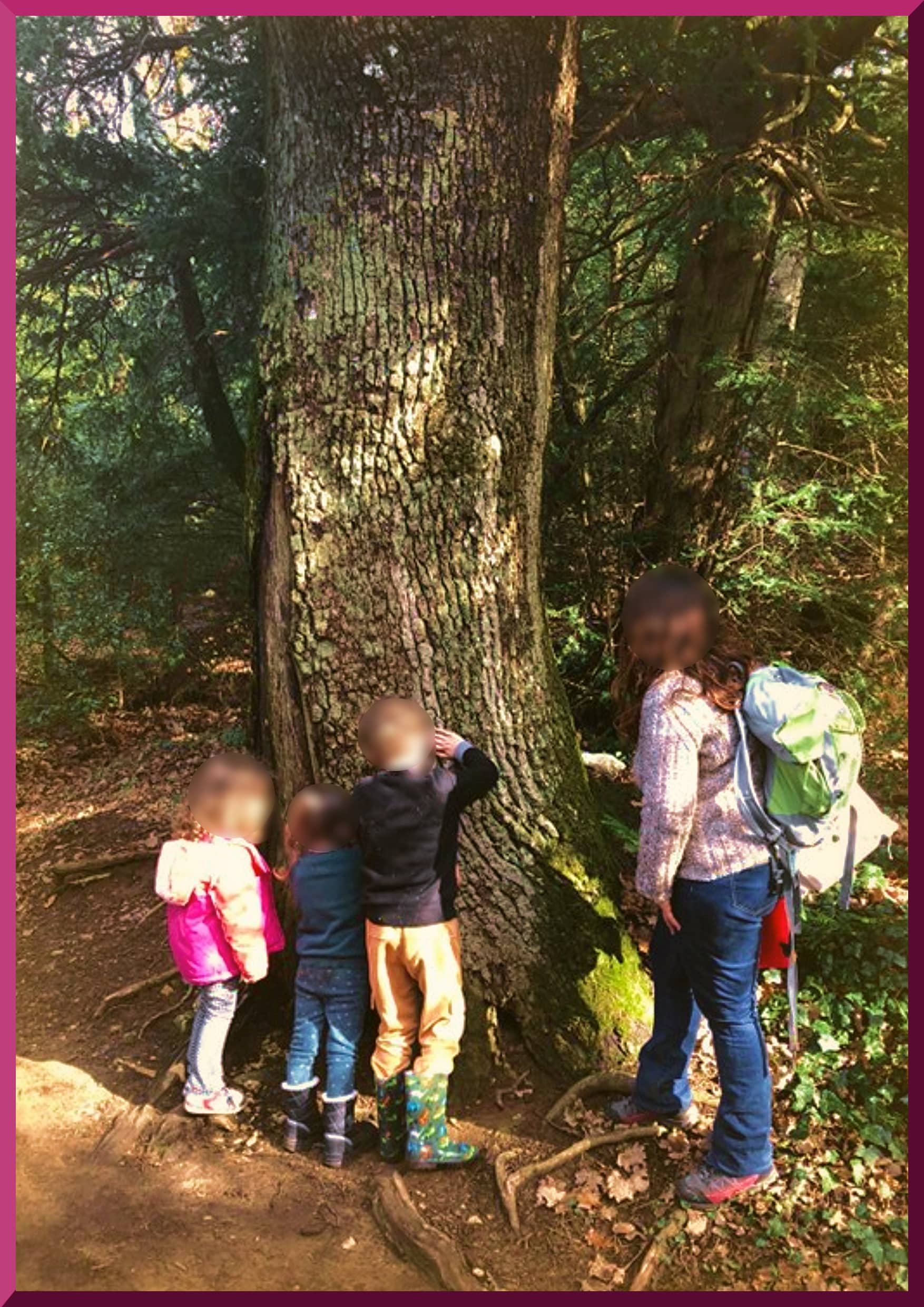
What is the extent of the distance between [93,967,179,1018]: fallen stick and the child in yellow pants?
1.85m

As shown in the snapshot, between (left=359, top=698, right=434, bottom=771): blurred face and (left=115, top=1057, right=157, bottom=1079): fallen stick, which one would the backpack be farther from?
(left=115, top=1057, right=157, bottom=1079): fallen stick

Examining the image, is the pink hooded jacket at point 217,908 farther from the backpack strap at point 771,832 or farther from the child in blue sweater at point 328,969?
the backpack strap at point 771,832

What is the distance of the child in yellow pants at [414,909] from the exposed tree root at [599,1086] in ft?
1.43

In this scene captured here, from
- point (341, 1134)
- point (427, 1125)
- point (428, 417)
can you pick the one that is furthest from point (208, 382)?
point (427, 1125)

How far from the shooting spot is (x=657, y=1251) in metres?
3.07

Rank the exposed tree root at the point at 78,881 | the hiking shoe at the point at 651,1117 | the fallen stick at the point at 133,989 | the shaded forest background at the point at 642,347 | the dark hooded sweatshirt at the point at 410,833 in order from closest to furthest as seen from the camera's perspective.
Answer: the dark hooded sweatshirt at the point at 410,833
the hiking shoe at the point at 651,1117
the fallen stick at the point at 133,989
the shaded forest background at the point at 642,347
the exposed tree root at the point at 78,881

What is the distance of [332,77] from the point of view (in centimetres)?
344

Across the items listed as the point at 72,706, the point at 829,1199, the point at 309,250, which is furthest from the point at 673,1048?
the point at 72,706

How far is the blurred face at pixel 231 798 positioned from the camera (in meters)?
3.62

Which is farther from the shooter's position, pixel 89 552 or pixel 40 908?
pixel 89 552

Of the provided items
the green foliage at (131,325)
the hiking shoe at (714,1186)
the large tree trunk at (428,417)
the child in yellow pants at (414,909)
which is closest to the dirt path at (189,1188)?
the child in yellow pants at (414,909)

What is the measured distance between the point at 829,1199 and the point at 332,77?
4.64 metres

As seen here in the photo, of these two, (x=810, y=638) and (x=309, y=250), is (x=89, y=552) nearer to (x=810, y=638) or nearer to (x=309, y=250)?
(x=309, y=250)

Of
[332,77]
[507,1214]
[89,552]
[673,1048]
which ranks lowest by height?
[507,1214]
